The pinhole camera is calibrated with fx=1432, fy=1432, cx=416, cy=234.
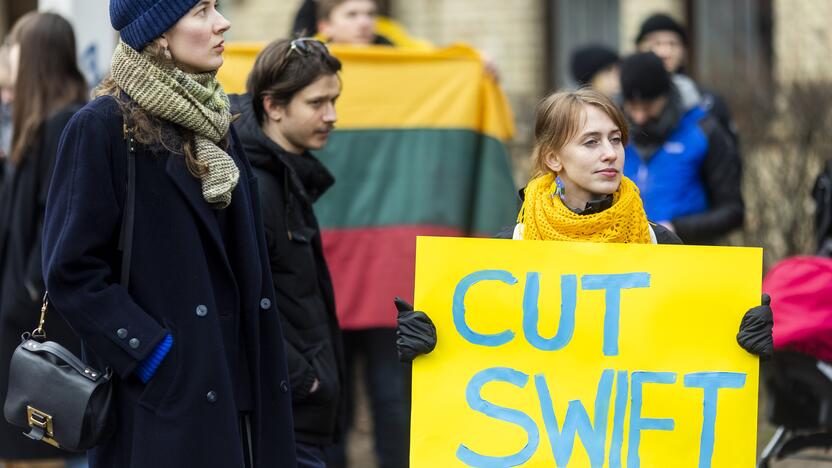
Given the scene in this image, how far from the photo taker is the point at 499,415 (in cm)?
383

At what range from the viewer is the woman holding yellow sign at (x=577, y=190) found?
12.7ft

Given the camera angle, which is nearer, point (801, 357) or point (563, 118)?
point (563, 118)

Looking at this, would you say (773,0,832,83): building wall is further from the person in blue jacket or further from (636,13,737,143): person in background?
the person in blue jacket

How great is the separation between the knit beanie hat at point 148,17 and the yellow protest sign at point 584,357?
0.91 metres

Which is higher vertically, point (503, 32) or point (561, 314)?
point (503, 32)

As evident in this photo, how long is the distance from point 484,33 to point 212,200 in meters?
9.75

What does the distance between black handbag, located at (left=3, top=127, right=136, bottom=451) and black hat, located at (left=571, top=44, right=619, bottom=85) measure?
5093 millimetres

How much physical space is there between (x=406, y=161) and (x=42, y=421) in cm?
348

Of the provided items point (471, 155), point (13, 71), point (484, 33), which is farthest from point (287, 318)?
point (484, 33)

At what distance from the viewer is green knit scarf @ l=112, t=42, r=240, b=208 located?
140 inches

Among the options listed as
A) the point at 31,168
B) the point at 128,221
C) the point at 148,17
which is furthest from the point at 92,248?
the point at 31,168

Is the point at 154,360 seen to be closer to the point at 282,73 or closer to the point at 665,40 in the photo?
the point at 282,73

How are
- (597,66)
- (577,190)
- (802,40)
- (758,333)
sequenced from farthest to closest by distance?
(802,40)
(597,66)
(577,190)
(758,333)

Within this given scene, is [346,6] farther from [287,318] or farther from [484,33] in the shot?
[484,33]
